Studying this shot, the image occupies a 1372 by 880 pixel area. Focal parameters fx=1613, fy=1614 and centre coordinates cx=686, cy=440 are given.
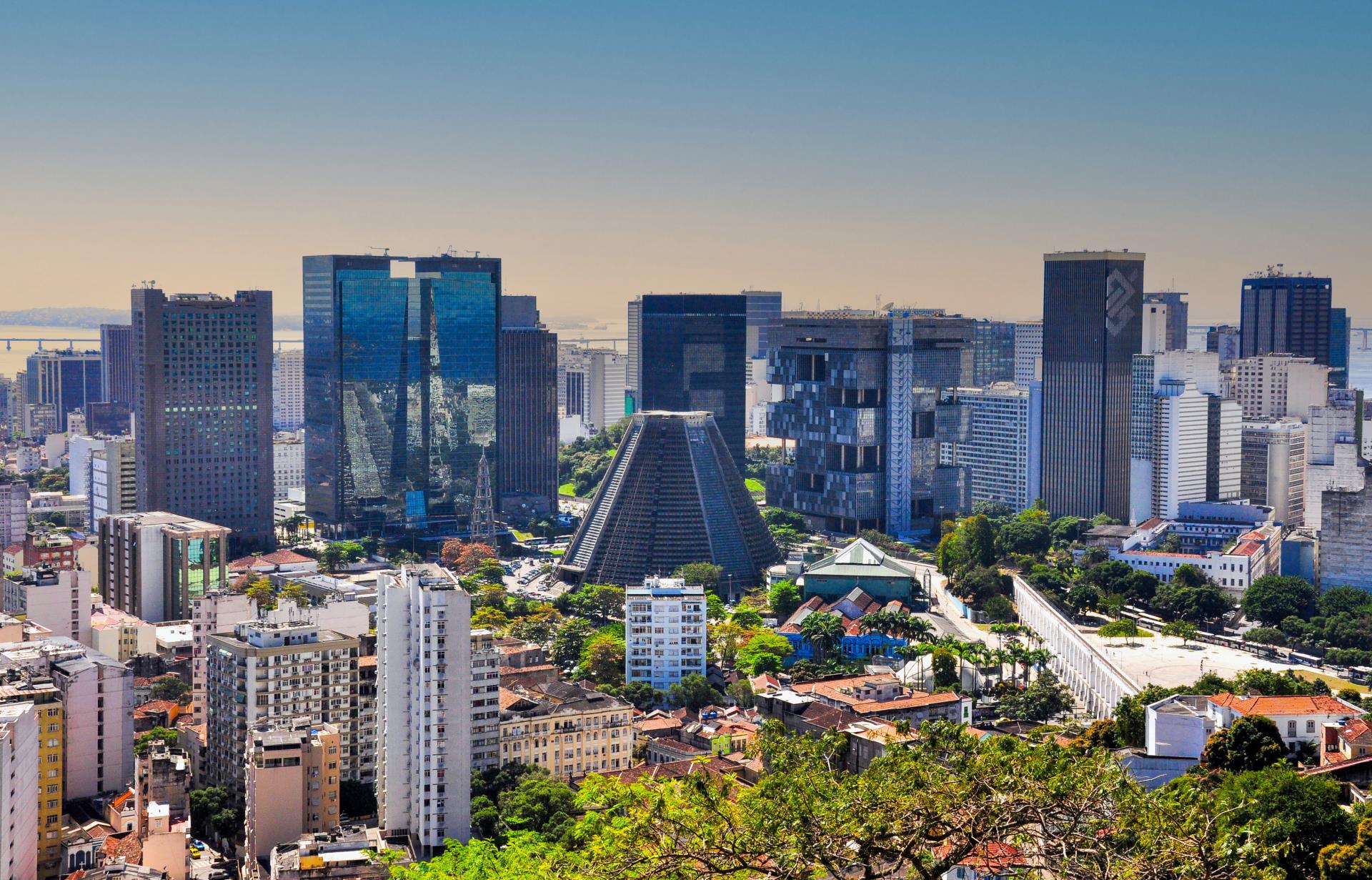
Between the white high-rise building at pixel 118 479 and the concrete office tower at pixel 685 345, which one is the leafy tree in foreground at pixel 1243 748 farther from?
the concrete office tower at pixel 685 345

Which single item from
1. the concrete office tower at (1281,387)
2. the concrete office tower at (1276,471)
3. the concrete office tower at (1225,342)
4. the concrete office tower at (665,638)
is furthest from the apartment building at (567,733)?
the concrete office tower at (1225,342)

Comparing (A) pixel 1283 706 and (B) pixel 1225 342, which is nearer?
(A) pixel 1283 706

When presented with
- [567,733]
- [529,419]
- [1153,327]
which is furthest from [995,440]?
[567,733]

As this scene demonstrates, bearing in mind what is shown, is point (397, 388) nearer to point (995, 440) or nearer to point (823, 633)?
point (995, 440)

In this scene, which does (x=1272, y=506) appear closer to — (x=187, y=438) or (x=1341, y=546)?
(x=1341, y=546)

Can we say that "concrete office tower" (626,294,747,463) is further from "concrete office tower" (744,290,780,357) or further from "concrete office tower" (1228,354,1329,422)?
"concrete office tower" (744,290,780,357)
